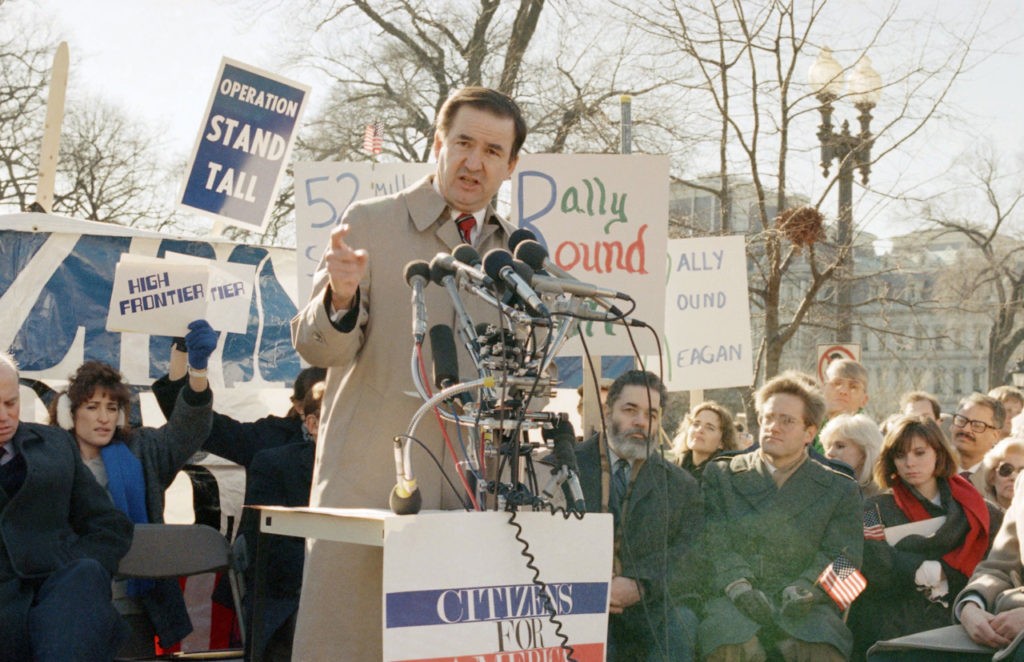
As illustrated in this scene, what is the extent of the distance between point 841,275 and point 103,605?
9.01 m

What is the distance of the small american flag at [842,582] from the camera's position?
194 inches

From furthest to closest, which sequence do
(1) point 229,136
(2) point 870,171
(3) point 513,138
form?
(2) point 870,171 → (1) point 229,136 → (3) point 513,138

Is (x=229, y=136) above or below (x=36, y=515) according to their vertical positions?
above

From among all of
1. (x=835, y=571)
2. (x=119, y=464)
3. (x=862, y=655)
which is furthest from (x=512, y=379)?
(x=862, y=655)

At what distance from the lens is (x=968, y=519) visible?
5609 mm

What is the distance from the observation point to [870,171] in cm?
1159

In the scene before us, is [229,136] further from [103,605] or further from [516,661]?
[516,661]

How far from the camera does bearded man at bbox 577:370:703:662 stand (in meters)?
4.72

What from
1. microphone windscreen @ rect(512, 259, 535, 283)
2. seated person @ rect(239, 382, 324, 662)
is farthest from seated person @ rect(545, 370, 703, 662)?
microphone windscreen @ rect(512, 259, 535, 283)

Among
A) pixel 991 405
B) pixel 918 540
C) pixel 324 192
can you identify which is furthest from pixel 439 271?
pixel 991 405

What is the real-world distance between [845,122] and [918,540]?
663 cm

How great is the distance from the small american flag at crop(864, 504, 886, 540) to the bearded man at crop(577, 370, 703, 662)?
0.96 metres

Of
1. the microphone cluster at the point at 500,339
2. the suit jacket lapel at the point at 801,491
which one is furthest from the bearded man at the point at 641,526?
the microphone cluster at the point at 500,339

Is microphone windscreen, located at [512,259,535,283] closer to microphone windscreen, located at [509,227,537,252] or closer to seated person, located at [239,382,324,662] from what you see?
microphone windscreen, located at [509,227,537,252]
